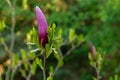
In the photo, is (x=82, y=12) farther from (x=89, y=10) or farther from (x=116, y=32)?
(x=116, y=32)

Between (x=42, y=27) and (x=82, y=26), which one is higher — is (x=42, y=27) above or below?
above

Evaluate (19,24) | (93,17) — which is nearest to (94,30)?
(93,17)

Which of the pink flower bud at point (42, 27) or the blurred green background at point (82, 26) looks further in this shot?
the blurred green background at point (82, 26)

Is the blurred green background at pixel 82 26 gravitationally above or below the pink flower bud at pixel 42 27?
below

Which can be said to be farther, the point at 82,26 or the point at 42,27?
the point at 82,26
